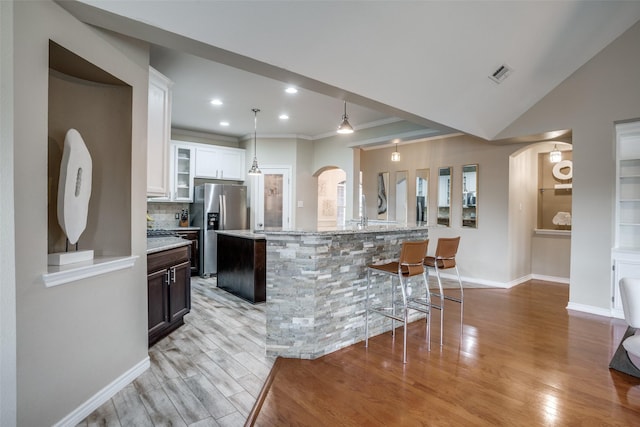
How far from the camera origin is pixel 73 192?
6.71ft

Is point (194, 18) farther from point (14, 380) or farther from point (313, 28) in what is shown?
point (14, 380)

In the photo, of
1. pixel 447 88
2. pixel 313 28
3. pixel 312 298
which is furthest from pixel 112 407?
pixel 447 88

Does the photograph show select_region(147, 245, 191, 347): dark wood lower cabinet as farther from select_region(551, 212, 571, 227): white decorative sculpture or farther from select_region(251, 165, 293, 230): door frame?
select_region(551, 212, 571, 227): white decorative sculpture

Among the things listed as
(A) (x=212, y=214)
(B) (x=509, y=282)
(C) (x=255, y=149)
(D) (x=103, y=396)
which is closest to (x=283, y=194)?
(C) (x=255, y=149)

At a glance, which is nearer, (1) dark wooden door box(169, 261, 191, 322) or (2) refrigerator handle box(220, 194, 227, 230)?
(1) dark wooden door box(169, 261, 191, 322)

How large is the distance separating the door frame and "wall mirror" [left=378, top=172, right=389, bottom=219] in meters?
1.99

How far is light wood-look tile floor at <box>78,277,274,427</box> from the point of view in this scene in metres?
2.03

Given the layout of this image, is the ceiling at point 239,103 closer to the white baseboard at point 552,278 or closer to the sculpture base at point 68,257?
the sculpture base at point 68,257

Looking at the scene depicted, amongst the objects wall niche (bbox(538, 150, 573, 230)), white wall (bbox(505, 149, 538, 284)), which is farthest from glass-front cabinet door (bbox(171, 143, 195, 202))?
wall niche (bbox(538, 150, 573, 230))

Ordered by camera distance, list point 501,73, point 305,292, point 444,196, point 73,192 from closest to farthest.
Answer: point 73,192, point 305,292, point 501,73, point 444,196

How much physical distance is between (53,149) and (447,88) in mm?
3720

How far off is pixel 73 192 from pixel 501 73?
4.36 meters

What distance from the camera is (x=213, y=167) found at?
6.72m

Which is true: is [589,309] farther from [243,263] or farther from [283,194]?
[283,194]
